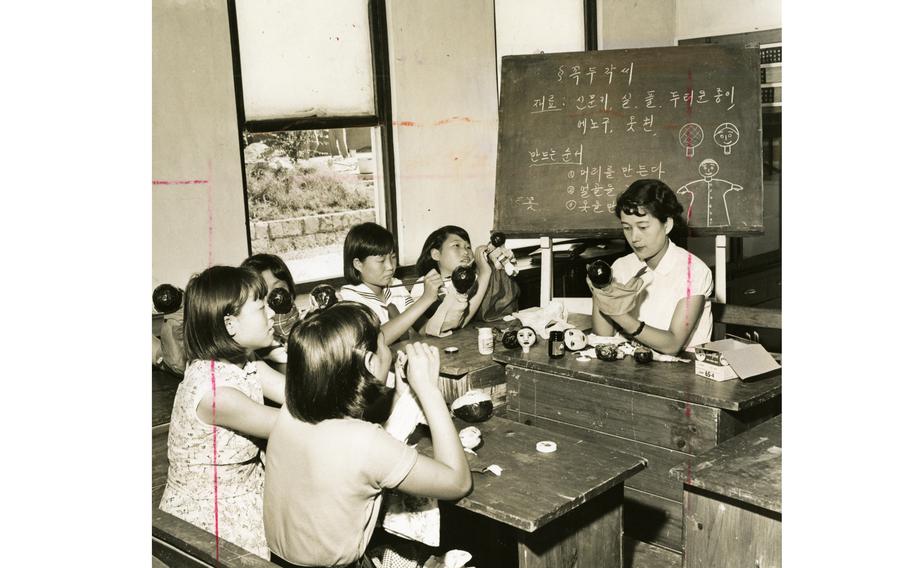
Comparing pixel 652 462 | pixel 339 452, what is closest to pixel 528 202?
pixel 652 462

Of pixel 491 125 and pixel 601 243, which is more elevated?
pixel 491 125

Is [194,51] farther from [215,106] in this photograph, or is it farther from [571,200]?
[571,200]

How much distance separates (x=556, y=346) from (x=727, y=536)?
3.99ft

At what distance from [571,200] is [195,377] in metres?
2.28

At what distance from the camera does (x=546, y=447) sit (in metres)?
2.28

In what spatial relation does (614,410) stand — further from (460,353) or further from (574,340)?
(460,353)

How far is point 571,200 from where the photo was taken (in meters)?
3.96

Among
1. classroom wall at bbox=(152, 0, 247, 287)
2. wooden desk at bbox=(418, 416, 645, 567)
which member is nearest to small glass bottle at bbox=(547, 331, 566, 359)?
wooden desk at bbox=(418, 416, 645, 567)

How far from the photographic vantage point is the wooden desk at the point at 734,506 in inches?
76.8

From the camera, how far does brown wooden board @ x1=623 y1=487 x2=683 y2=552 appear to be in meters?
2.93

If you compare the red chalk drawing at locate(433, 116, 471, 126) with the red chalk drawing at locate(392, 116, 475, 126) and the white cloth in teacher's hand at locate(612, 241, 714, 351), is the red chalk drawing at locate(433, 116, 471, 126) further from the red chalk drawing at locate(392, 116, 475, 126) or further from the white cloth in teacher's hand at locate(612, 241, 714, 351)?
the white cloth in teacher's hand at locate(612, 241, 714, 351)

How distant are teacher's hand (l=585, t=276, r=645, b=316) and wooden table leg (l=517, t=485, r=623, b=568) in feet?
3.03

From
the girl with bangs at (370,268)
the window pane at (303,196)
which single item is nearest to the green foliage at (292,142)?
the window pane at (303,196)
